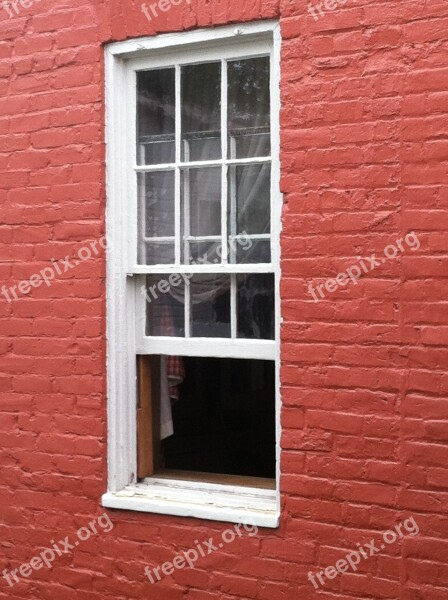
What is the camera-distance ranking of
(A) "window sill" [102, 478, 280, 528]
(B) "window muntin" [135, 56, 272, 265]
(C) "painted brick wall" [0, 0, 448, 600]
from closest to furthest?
(C) "painted brick wall" [0, 0, 448, 600] < (A) "window sill" [102, 478, 280, 528] < (B) "window muntin" [135, 56, 272, 265]

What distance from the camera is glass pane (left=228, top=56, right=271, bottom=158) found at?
13.1ft

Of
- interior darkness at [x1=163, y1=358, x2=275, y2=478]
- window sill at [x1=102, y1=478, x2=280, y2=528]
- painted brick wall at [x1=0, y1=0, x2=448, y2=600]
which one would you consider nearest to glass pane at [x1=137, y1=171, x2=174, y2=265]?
painted brick wall at [x1=0, y1=0, x2=448, y2=600]

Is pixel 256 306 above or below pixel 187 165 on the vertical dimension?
below

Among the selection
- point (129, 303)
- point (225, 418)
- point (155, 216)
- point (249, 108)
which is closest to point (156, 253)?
point (155, 216)

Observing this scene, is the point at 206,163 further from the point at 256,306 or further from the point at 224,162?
the point at 256,306

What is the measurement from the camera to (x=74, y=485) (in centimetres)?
428

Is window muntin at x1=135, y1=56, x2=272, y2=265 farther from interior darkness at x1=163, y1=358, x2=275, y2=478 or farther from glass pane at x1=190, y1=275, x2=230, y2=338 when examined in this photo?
interior darkness at x1=163, y1=358, x2=275, y2=478

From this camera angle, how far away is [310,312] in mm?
3729

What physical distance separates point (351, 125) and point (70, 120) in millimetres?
1513

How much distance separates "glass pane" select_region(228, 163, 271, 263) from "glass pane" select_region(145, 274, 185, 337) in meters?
0.35

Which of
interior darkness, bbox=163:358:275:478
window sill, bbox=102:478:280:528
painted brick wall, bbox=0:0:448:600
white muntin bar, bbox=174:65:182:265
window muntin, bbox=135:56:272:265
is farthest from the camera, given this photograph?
interior darkness, bbox=163:358:275:478

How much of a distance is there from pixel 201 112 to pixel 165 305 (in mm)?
1003

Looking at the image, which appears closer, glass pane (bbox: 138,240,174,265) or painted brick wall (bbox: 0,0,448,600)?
painted brick wall (bbox: 0,0,448,600)

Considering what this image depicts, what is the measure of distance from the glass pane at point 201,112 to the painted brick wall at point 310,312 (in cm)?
26
